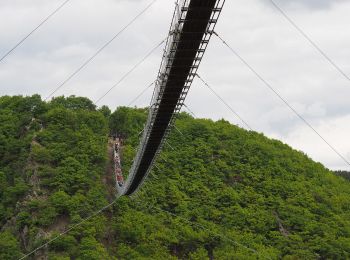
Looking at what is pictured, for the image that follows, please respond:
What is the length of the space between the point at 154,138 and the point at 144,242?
1421 centimetres

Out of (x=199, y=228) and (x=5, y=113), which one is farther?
(x=5, y=113)

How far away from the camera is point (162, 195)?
138 feet

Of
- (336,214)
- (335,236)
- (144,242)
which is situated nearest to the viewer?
(144,242)

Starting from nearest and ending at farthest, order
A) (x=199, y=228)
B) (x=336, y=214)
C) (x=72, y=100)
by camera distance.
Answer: (x=199, y=228), (x=336, y=214), (x=72, y=100)

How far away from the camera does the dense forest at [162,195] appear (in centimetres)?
3528

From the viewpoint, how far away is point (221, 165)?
155ft

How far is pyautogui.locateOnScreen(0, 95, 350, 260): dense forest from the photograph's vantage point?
116 ft

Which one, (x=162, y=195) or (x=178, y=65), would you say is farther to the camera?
(x=162, y=195)

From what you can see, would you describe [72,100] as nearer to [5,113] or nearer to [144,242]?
[5,113]

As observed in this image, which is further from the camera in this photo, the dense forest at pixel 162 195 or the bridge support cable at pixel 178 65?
the dense forest at pixel 162 195

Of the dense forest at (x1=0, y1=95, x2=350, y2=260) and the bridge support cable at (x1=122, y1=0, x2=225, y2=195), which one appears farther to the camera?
the dense forest at (x1=0, y1=95, x2=350, y2=260)

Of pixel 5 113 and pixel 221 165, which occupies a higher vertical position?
pixel 221 165

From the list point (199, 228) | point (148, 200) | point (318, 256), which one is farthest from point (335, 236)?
point (148, 200)

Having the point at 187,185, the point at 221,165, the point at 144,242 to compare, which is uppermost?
the point at 221,165
